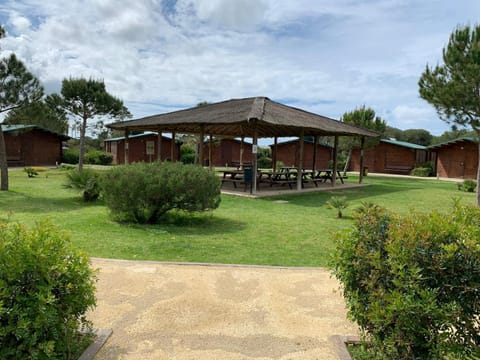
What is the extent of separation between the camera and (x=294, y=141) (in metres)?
38.3

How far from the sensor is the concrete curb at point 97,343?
9.19 feet

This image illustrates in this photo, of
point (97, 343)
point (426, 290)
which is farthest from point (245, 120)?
point (426, 290)

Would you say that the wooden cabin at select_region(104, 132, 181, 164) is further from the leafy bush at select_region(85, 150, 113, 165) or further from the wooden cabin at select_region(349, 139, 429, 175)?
the wooden cabin at select_region(349, 139, 429, 175)

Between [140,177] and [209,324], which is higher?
[140,177]

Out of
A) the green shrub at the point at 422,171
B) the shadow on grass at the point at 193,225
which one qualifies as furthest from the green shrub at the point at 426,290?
the green shrub at the point at 422,171

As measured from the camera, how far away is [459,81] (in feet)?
40.2

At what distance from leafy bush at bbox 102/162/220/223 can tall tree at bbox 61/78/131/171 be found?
17676mm

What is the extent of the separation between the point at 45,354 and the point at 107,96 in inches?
984

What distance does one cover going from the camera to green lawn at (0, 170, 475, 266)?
573 cm

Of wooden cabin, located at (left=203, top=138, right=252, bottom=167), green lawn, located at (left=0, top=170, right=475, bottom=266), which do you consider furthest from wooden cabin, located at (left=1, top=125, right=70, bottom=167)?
green lawn, located at (left=0, top=170, right=475, bottom=266)

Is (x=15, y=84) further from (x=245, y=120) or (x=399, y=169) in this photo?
(x=399, y=169)

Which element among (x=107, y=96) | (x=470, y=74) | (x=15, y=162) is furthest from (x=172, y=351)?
(x=15, y=162)

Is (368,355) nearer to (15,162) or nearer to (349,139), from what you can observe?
(349,139)

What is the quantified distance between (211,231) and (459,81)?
33.0 feet
